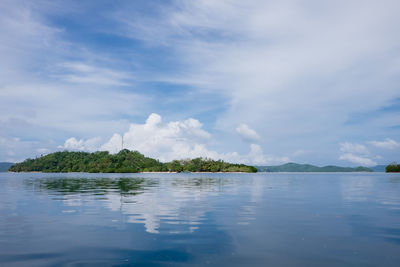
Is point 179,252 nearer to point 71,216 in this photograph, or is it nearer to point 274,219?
point 274,219

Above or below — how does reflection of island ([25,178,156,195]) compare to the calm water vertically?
below

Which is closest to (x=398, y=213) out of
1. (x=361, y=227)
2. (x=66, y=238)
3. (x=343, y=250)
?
(x=361, y=227)

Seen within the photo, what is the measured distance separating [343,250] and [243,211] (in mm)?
13475

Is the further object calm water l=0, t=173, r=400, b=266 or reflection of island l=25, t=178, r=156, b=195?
reflection of island l=25, t=178, r=156, b=195

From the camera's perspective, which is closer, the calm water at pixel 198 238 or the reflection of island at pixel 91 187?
the calm water at pixel 198 238

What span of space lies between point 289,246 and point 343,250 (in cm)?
257

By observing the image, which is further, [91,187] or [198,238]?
[91,187]

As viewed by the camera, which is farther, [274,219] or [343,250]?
[274,219]

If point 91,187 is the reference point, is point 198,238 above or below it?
above

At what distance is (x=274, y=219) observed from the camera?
23.6 m

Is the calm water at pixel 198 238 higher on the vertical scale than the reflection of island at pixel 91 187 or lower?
higher

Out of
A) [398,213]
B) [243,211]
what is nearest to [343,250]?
[243,211]

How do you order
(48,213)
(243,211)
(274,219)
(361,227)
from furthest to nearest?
1. (243,211)
2. (48,213)
3. (274,219)
4. (361,227)

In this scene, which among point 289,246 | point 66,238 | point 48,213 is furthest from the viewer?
point 48,213
